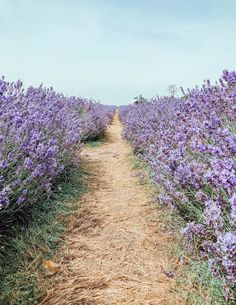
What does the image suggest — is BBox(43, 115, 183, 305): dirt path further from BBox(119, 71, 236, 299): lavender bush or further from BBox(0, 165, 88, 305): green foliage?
BBox(119, 71, 236, 299): lavender bush

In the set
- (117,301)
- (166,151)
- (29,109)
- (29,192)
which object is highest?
(29,109)

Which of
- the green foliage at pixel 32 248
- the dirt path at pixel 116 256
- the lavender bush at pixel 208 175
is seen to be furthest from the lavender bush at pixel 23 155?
the lavender bush at pixel 208 175

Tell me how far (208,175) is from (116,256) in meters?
1.11

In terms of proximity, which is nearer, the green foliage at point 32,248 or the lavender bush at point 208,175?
the lavender bush at point 208,175

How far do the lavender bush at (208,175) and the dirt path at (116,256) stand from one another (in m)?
0.28

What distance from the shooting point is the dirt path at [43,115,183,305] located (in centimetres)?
201

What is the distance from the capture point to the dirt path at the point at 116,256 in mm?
2006

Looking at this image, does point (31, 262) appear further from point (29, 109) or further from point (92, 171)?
point (92, 171)

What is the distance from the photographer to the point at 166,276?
85.0 inches

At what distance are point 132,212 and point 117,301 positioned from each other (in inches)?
50.7

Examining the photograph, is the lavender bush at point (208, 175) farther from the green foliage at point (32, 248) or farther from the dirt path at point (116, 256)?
the green foliage at point (32, 248)

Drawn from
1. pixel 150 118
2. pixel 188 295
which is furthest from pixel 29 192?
pixel 150 118

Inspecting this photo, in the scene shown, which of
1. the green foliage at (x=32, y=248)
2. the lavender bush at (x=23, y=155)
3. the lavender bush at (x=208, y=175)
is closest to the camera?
the lavender bush at (x=208, y=175)

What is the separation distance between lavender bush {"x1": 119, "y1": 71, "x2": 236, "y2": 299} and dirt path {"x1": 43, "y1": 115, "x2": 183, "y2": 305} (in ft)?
0.93
